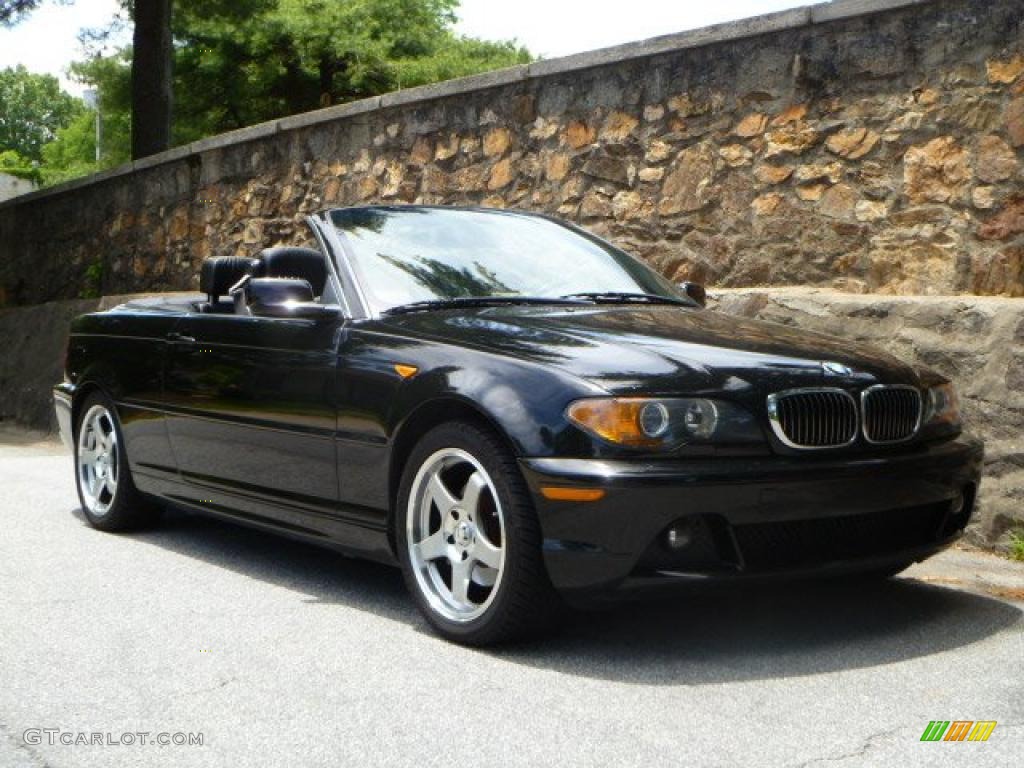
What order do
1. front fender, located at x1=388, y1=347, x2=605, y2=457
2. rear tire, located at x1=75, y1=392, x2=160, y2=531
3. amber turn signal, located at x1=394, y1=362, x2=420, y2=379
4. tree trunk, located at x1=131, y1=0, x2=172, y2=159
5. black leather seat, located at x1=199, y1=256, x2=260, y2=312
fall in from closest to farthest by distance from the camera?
front fender, located at x1=388, y1=347, x2=605, y2=457 < amber turn signal, located at x1=394, y1=362, x2=420, y2=379 < black leather seat, located at x1=199, y1=256, x2=260, y2=312 < rear tire, located at x1=75, y1=392, x2=160, y2=531 < tree trunk, located at x1=131, y1=0, x2=172, y2=159

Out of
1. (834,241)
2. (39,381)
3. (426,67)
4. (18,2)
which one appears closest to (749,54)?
(834,241)

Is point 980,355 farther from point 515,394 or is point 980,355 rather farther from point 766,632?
point 515,394

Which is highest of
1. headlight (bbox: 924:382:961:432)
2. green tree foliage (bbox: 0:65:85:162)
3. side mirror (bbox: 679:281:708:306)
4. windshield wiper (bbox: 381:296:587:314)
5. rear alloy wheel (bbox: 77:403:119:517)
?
green tree foliage (bbox: 0:65:85:162)

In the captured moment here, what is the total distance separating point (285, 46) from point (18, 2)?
9869 mm

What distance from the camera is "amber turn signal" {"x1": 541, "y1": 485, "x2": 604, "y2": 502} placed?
449 cm

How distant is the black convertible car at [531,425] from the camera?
4.56 metres

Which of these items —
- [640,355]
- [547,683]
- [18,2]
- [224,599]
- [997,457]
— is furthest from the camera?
[18,2]

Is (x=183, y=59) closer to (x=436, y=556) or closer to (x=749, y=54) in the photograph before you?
(x=749, y=54)

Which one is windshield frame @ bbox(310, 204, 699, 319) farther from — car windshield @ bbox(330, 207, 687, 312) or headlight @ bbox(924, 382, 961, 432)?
headlight @ bbox(924, 382, 961, 432)

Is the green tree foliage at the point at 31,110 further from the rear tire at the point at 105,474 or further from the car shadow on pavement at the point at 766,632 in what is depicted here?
the car shadow on pavement at the point at 766,632

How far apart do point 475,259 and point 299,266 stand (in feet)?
2.31

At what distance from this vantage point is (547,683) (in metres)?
4.48

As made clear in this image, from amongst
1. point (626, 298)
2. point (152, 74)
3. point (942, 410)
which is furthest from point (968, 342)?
point (152, 74)

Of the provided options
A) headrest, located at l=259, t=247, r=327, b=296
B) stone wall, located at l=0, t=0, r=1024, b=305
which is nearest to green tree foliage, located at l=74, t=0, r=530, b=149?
stone wall, located at l=0, t=0, r=1024, b=305
